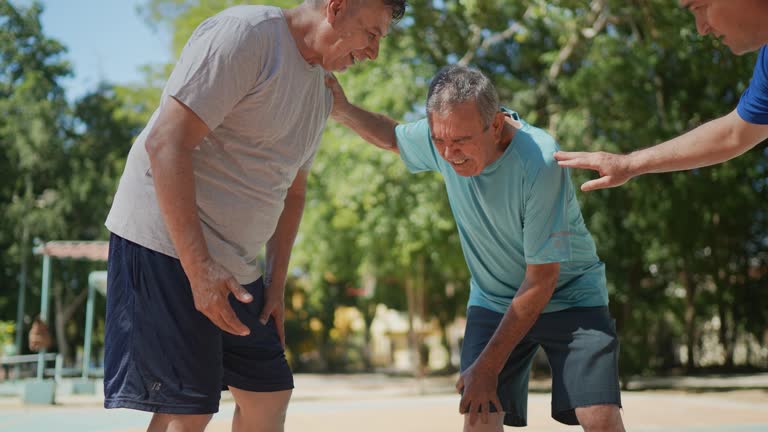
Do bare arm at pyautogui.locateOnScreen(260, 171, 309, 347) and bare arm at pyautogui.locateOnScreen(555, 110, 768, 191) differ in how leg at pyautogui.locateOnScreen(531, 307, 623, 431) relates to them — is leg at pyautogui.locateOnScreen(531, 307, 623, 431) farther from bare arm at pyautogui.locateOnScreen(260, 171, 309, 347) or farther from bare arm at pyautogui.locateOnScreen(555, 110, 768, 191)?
bare arm at pyautogui.locateOnScreen(260, 171, 309, 347)

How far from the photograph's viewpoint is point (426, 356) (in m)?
34.3

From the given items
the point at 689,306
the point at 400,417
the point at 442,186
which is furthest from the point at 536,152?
the point at 689,306

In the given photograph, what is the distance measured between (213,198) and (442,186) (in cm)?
1374

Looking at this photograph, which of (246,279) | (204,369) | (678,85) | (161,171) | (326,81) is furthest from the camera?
(678,85)

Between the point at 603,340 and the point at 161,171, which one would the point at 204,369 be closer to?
the point at 161,171

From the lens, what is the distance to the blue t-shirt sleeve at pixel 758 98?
110 inches

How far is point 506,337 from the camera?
3305 millimetres

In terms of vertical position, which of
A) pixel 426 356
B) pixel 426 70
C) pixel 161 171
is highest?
pixel 426 70

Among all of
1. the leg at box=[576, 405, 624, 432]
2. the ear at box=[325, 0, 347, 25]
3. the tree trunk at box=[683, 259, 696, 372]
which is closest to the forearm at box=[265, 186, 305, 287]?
the ear at box=[325, 0, 347, 25]

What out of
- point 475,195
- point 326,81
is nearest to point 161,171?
point 326,81

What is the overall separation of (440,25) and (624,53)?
11.7 feet

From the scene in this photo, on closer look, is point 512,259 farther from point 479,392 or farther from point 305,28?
point 305,28

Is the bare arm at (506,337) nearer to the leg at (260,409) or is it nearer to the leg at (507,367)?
the leg at (507,367)

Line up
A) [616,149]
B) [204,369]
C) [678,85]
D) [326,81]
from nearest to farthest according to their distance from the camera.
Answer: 1. [204,369]
2. [326,81]
3. [616,149]
4. [678,85]
